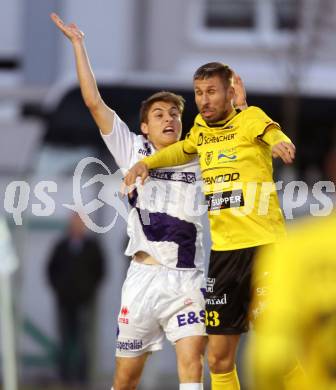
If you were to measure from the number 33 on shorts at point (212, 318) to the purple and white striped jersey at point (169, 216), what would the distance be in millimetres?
338

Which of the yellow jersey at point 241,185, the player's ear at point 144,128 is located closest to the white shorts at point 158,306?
the yellow jersey at point 241,185

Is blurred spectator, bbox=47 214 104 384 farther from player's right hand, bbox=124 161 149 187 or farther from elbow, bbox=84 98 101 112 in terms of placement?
player's right hand, bbox=124 161 149 187

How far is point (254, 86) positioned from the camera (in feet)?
45.0

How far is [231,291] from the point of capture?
20.2ft

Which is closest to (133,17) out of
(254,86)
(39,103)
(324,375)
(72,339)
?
(39,103)

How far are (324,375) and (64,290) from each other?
31.3 ft

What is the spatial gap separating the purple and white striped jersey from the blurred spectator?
6.90 meters

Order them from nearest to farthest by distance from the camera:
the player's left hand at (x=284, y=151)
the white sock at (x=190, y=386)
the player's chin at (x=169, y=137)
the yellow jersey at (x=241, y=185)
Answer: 1. the player's left hand at (x=284, y=151)
2. the yellow jersey at (x=241, y=185)
3. the white sock at (x=190, y=386)
4. the player's chin at (x=169, y=137)

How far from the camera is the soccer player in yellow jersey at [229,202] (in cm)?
609

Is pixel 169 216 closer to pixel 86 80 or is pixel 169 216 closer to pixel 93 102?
pixel 93 102

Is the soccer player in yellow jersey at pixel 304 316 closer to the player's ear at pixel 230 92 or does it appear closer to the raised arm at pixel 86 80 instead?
the player's ear at pixel 230 92

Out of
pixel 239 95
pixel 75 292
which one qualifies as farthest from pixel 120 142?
pixel 75 292

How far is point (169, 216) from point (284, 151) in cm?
92

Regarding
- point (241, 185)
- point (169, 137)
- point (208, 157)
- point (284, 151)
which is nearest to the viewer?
point (284, 151)
